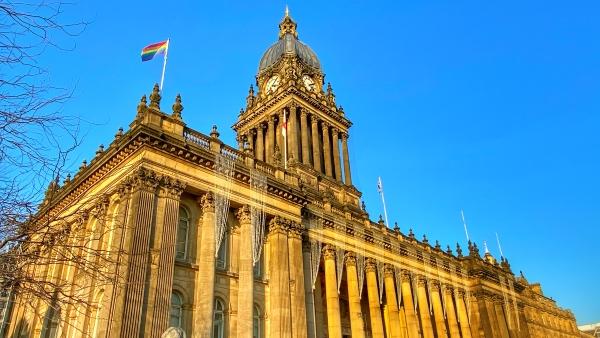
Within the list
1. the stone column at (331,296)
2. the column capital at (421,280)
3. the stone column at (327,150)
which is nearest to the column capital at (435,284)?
the column capital at (421,280)

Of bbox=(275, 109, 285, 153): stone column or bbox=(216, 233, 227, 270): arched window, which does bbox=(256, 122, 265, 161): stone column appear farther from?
bbox=(216, 233, 227, 270): arched window

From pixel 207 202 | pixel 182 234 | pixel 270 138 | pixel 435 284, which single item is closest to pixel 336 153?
pixel 270 138

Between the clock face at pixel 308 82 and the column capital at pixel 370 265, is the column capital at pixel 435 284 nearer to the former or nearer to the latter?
the column capital at pixel 370 265

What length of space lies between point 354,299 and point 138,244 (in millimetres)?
17246

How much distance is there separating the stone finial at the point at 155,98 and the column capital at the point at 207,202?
551 cm

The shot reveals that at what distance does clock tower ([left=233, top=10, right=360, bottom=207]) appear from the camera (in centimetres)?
4628

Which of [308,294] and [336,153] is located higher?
[336,153]

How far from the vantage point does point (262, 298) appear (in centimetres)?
2598

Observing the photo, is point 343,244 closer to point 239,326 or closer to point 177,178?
point 239,326

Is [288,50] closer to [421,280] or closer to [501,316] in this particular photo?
[421,280]

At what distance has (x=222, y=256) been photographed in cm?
2553

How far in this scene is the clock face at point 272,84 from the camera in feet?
173

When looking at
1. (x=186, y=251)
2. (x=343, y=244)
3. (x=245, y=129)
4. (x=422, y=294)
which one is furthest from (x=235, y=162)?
(x=245, y=129)

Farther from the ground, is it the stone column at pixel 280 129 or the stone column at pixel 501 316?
the stone column at pixel 280 129
